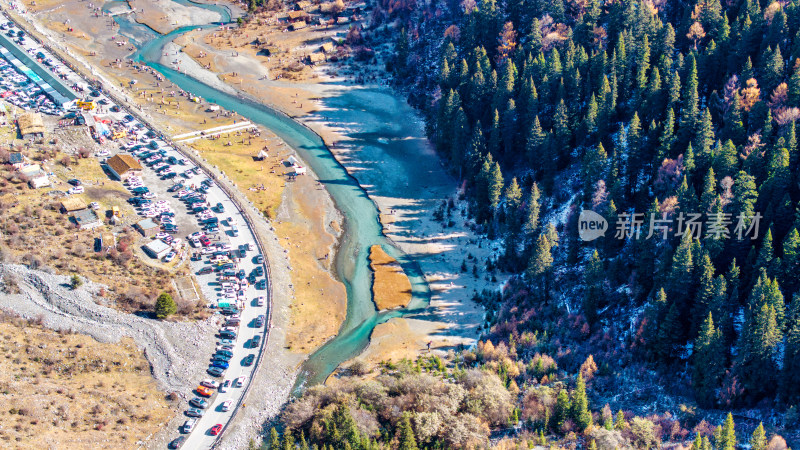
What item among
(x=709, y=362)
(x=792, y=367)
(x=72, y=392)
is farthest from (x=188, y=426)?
(x=792, y=367)

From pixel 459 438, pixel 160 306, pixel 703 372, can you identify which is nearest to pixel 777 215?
pixel 703 372

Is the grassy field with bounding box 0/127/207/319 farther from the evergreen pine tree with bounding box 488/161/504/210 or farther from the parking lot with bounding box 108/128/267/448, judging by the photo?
the evergreen pine tree with bounding box 488/161/504/210

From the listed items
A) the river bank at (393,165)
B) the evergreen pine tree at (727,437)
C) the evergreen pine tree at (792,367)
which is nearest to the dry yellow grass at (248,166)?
the river bank at (393,165)

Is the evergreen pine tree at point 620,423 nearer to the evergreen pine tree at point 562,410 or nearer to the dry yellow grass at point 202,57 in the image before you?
the evergreen pine tree at point 562,410

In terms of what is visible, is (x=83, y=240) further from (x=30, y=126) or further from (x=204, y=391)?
(x=30, y=126)

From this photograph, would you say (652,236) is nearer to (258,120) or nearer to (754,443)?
(754,443)

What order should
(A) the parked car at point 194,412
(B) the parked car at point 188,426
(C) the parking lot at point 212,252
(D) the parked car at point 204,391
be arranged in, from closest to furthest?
(B) the parked car at point 188,426
(A) the parked car at point 194,412
(D) the parked car at point 204,391
(C) the parking lot at point 212,252

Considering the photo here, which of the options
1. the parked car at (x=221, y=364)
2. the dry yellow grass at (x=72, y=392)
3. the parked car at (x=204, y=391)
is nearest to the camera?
the dry yellow grass at (x=72, y=392)

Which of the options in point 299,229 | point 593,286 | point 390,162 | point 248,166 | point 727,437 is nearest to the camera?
point 727,437
